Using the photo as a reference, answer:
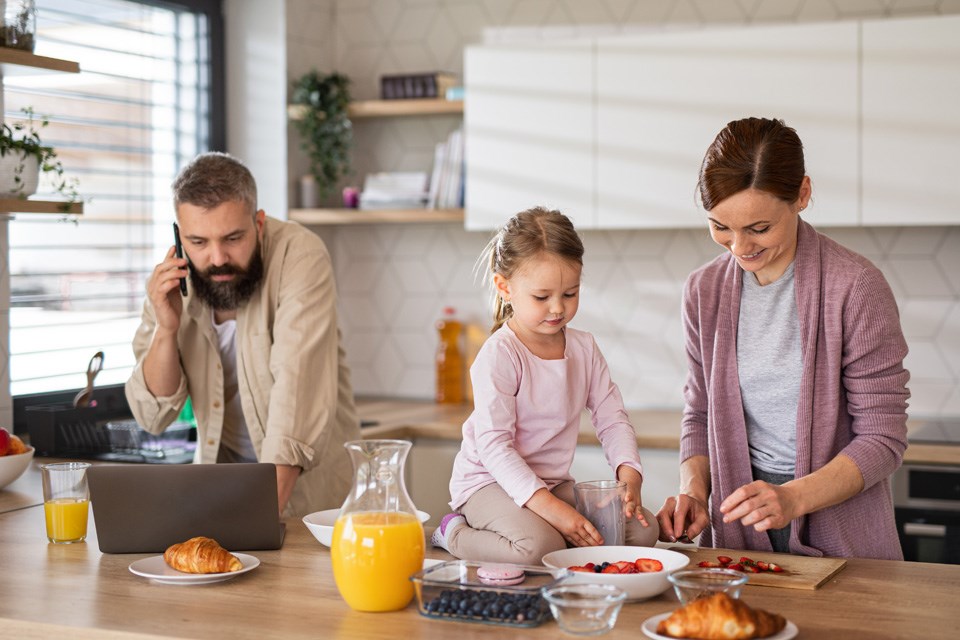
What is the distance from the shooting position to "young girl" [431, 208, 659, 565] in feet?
5.74

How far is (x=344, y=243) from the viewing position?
4.50 metres

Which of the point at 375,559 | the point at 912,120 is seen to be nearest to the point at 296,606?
the point at 375,559

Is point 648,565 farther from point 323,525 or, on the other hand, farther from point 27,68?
point 27,68

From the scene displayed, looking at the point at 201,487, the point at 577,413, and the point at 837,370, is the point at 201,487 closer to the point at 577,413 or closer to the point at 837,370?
the point at 577,413

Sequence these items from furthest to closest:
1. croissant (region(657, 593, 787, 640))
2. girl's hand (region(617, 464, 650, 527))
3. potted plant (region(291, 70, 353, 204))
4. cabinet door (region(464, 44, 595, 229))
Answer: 1. potted plant (region(291, 70, 353, 204))
2. cabinet door (region(464, 44, 595, 229))
3. girl's hand (region(617, 464, 650, 527))
4. croissant (region(657, 593, 787, 640))

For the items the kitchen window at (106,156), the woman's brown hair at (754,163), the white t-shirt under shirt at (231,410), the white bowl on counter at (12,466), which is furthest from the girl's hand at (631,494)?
the kitchen window at (106,156)

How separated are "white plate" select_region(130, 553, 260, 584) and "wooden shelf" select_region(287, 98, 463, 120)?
2506mm

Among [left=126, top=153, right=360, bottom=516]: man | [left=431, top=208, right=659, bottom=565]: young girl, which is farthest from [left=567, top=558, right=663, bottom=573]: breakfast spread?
[left=126, top=153, right=360, bottom=516]: man

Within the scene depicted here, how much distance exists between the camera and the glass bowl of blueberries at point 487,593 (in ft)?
4.78

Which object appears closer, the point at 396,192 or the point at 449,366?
the point at 396,192

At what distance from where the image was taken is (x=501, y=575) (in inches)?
62.7

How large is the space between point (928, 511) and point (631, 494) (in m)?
1.66

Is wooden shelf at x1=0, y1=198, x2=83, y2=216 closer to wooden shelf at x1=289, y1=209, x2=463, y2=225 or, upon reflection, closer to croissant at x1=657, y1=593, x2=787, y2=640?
wooden shelf at x1=289, y1=209, x2=463, y2=225

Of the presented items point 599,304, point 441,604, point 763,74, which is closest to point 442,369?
point 599,304
